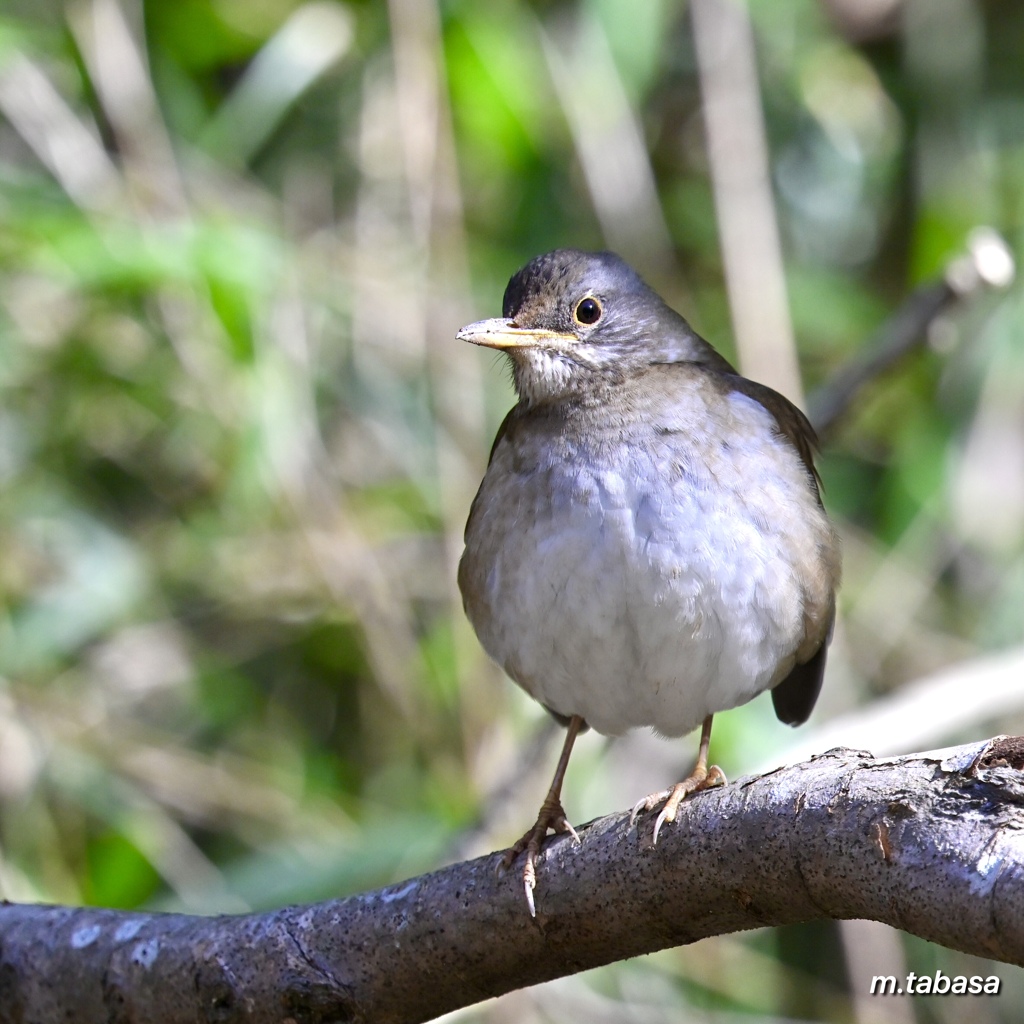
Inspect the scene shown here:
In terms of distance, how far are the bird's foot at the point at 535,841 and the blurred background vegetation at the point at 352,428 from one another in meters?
1.60

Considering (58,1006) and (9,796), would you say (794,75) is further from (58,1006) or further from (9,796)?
(58,1006)

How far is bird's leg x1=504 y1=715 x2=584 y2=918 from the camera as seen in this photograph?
119 inches

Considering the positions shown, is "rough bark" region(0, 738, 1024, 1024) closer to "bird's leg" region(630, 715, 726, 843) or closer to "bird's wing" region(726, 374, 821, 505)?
"bird's leg" region(630, 715, 726, 843)

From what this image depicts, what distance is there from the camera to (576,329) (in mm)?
4266

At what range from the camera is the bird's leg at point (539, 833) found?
302 centimetres

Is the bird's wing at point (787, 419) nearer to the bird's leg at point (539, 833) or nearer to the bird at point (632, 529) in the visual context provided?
the bird at point (632, 529)

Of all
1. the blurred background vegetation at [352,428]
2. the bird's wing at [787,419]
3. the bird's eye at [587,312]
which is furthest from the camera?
the blurred background vegetation at [352,428]

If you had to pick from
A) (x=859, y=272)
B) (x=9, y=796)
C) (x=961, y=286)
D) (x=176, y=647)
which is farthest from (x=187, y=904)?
(x=859, y=272)

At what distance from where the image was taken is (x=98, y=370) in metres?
6.03

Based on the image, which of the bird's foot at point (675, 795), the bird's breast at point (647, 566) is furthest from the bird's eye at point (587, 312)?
the bird's foot at point (675, 795)

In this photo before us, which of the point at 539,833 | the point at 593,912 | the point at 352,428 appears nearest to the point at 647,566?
the point at 539,833

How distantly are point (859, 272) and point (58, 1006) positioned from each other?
17.9ft

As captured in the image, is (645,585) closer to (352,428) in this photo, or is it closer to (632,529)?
(632,529)

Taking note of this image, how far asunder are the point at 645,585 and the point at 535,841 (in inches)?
27.3
